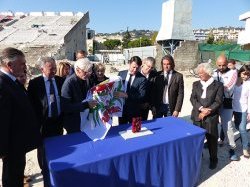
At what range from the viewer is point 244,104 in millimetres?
4723

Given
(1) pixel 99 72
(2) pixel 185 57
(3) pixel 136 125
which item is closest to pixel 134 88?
(1) pixel 99 72

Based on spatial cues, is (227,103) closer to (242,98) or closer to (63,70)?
(242,98)

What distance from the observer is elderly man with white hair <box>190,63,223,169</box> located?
4.32 m

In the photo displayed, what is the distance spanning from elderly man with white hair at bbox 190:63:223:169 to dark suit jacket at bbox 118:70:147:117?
3.00 feet

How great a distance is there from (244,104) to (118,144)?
2.65 meters

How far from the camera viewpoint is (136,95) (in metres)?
4.63

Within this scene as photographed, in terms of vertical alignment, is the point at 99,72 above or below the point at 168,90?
above

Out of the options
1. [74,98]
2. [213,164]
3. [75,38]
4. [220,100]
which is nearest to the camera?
[74,98]

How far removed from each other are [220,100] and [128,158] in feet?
6.77

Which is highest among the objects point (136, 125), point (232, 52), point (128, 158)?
point (232, 52)

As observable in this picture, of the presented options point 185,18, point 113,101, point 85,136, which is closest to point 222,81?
point 113,101

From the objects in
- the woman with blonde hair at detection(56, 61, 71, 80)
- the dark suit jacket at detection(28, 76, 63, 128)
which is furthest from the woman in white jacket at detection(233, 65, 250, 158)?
the dark suit jacket at detection(28, 76, 63, 128)

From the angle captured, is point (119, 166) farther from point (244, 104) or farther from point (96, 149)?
point (244, 104)

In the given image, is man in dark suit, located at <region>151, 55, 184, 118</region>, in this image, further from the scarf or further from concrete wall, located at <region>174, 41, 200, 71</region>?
concrete wall, located at <region>174, 41, 200, 71</region>
